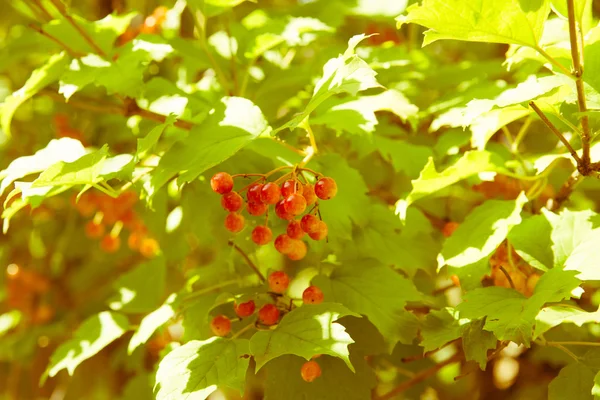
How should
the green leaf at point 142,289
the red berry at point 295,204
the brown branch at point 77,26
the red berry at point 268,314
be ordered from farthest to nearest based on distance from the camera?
the green leaf at point 142,289
the brown branch at point 77,26
the red berry at point 268,314
the red berry at point 295,204

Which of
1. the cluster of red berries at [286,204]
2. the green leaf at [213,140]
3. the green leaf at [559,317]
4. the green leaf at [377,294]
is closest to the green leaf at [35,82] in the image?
the green leaf at [213,140]

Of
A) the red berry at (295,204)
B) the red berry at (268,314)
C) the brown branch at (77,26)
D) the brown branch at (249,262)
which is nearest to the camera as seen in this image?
the red berry at (295,204)

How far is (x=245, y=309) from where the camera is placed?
3.50 feet

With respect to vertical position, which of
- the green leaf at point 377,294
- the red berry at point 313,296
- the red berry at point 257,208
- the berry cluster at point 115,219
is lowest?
the berry cluster at point 115,219

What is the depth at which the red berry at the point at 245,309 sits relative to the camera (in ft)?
3.49

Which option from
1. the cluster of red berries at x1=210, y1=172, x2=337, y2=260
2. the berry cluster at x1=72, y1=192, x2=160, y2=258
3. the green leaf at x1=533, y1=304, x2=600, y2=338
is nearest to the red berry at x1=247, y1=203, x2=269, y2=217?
the cluster of red berries at x1=210, y1=172, x2=337, y2=260

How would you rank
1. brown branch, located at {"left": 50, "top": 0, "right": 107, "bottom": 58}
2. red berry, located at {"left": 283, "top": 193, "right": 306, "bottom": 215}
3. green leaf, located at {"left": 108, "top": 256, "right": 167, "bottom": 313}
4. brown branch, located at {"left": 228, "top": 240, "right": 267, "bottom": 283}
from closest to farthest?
red berry, located at {"left": 283, "top": 193, "right": 306, "bottom": 215} → brown branch, located at {"left": 228, "top": 240, "right": 267, "bottom": 283} → brown branch, located at {"left": 50, "top": 0, "right": 107, "bottom": 58} → green leaf, located at {"left": 108, "top": 256, "right": 167, "bottom": 313}

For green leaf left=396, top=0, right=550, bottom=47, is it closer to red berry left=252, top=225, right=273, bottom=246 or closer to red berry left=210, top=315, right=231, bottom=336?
red berry left=252, top=225, right=273, bottom=246

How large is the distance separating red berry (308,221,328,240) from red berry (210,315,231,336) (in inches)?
9.4

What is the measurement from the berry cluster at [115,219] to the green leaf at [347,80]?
112cm

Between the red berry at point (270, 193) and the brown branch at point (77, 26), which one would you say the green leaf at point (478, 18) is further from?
the brown branch at point (77, 26)

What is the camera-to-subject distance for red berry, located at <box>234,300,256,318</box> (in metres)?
1.06

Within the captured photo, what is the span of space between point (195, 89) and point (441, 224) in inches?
27.3

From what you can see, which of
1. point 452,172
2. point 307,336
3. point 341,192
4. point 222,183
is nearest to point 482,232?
point 452,172
